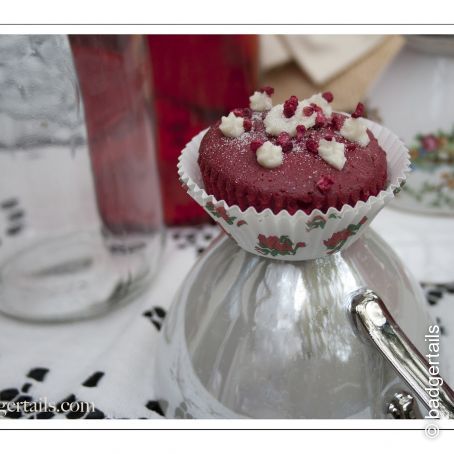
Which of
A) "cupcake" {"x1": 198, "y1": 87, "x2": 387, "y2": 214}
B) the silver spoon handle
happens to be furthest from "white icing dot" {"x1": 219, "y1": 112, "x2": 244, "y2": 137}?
the silver spoon handle

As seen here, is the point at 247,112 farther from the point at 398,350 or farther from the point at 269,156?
the point at 398,350

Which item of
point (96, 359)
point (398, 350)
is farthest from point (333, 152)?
point (96, 359)

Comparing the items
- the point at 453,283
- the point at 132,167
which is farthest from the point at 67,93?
the point at 453,283

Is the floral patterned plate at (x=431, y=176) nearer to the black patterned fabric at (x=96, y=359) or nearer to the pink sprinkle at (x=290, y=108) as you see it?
the black patterned fabric at (x=96, y=359)

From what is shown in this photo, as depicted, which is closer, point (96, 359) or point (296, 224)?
point (296, 224)

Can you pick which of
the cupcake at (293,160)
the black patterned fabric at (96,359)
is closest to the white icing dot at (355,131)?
the cupcake at (293,160)

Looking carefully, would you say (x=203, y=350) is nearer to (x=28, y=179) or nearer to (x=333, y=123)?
A: (x=333, y=123)

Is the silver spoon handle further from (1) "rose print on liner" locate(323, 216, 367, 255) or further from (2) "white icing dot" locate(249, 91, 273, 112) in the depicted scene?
(2) "white icing dot" locate(249, 91, 273, 112)
